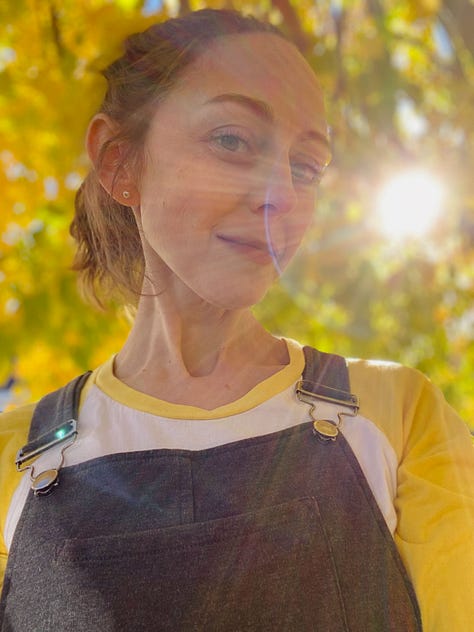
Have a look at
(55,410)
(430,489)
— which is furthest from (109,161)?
(430,489)

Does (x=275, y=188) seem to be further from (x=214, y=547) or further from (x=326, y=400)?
(x=214, y=547)

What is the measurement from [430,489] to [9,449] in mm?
659

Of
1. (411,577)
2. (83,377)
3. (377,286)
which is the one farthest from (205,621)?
→ (377,286)

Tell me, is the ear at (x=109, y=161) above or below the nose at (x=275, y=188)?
above

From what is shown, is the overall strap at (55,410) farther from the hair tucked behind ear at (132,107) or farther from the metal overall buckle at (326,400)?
the metal overall buckle at (326,400)

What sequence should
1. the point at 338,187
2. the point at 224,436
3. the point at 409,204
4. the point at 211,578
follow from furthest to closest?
1. the point at 338,187
2. the point at 409,204
3. the point at 224,436
4. the point at 211,578

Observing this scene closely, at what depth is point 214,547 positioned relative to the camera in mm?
879

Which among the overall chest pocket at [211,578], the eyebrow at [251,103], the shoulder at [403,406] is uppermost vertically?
the eyebrow at [251,103]

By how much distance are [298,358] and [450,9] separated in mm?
1909

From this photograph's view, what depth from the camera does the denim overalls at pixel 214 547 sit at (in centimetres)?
85

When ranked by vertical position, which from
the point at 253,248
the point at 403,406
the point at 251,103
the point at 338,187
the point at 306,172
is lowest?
the point at 403,406

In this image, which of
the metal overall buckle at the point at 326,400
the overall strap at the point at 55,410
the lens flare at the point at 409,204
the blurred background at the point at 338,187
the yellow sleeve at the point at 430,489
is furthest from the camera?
the lens flare at the point at 409,204

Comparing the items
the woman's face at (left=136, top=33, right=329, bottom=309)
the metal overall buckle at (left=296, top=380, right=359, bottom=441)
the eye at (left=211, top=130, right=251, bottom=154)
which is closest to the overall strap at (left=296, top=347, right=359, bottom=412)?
the metal overall buckle at (left=296, top=380, right=359, bottom=441)

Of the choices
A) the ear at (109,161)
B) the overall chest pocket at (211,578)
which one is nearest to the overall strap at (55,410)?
the overall chest pocket at (211,578)
